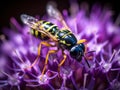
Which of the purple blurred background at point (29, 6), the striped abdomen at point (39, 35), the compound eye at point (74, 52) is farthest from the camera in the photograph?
the purple blurred background at point (29, 6)

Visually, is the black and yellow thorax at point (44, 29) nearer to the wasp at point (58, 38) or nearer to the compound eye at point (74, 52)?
the wasp at point (58, 38)

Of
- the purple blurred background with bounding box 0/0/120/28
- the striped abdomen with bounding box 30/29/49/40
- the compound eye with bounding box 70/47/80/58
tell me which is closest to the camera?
the compound eye with bounding box 70/47/80/58

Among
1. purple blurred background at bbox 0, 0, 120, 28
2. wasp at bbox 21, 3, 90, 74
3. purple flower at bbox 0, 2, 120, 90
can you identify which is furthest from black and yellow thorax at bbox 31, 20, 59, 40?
purple blurred background at bbox 0, 0, 120, 28

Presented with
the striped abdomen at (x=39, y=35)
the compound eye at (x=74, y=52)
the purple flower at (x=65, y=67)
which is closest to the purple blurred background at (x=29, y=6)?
the purple flower at (x=65, y=67)

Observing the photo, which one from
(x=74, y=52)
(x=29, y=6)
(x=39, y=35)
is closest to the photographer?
(x=74, y=52)

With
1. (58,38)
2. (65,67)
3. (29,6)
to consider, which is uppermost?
(29,6)

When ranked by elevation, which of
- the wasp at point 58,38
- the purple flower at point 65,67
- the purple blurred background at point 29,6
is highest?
the purple blurred background at point 29,6

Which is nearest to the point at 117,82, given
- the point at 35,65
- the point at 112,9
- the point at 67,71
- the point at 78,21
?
the point at 67,71

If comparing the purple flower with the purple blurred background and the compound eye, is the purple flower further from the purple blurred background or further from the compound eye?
the purple blurred background

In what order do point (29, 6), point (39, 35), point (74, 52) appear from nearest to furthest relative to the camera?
point (74, 52) < point (39, 35) < point (29, 6)

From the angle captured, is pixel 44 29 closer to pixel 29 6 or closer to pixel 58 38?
pixel 58 38

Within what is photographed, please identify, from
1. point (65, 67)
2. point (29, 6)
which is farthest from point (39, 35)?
point (29, 6)

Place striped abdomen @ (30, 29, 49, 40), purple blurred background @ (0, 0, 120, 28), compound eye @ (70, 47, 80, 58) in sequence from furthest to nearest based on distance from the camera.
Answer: purple blurred background @ (0, 0, 120, 28), striped abdomen @ (30, 29, 49, 40), compound eye @ (70, 47, 80, 58)

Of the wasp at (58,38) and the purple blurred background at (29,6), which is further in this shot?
the purple blurred background at (29,6)
